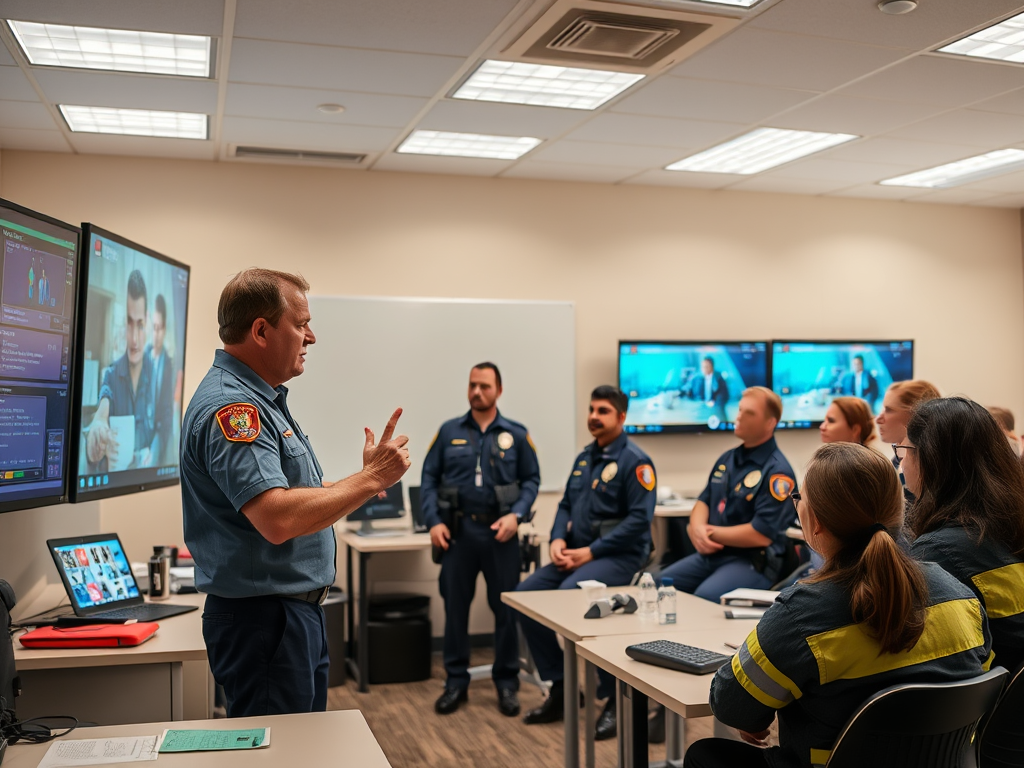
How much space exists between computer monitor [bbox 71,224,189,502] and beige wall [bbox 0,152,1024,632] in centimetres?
153

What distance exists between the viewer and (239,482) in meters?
2.00

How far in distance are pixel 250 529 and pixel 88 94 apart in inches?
122

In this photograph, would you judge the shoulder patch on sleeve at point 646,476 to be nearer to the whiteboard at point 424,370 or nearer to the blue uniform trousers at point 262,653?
the whiteboard at point 424,370

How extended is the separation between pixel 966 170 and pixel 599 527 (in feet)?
12.1

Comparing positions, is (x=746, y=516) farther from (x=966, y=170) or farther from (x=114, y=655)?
(x=966, y=170)

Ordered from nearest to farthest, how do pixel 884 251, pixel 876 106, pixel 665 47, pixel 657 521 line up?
pixel 665 47, pixel 876 106, pixel 657 521, pixel 884 251

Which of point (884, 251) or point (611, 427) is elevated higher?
point (884, 251)

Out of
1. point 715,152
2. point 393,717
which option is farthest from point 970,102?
point 393,717

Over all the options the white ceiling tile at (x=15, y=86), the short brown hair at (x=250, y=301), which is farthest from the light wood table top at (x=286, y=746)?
the white ceiling tile at (x=15, y=86)

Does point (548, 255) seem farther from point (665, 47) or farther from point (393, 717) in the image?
point (393, 717)

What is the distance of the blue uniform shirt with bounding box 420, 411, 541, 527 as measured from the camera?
4.89m

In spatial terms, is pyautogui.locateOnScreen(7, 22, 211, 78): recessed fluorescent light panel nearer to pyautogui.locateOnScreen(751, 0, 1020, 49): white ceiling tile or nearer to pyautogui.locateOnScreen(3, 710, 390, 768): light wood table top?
pyautogui.locateOnScreen(751, 0, 1020, 49): white ceiling tile

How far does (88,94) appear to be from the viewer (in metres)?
4.36

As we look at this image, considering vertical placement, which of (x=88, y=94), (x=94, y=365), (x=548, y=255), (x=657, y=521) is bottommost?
(x=657, y=521)
